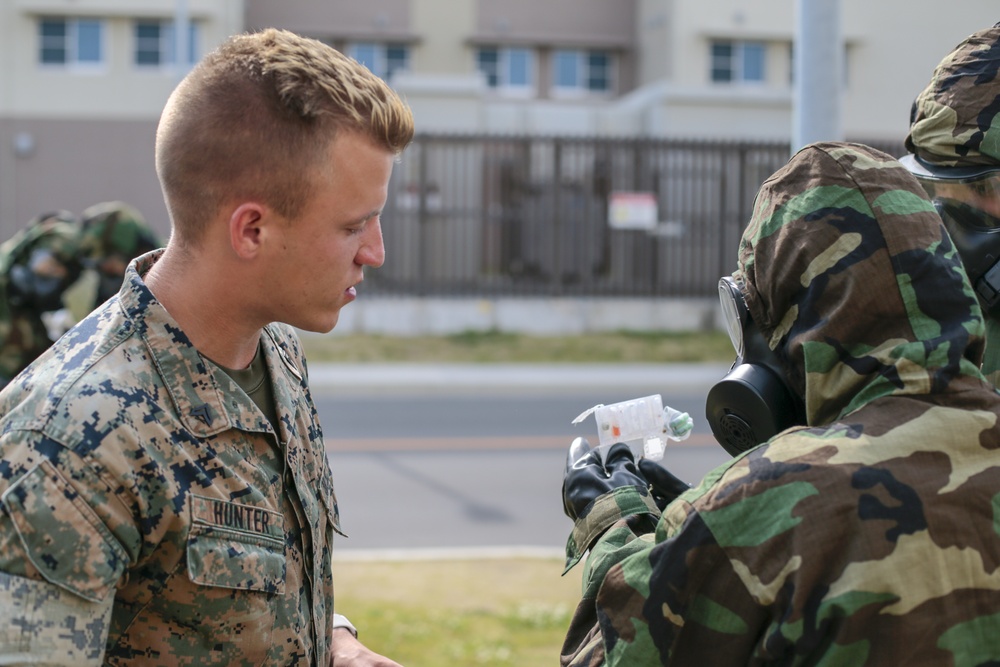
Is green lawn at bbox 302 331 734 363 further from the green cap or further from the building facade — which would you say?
the green cap

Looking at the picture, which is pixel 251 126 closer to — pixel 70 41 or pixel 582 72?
pixel 70 41

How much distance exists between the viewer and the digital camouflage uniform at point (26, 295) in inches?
194

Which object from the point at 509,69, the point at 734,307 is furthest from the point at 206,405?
the point at 509,69

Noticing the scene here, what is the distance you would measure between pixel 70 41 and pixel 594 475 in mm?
26656

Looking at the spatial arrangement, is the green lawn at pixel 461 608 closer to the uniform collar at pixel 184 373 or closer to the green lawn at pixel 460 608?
the green lawn at pixel 460 608

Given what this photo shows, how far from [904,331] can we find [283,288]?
38.8 inches

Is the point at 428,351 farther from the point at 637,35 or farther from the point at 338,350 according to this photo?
the point at 637,35

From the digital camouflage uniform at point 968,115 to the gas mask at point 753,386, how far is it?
73 centimetres

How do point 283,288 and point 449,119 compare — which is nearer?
point 283,288

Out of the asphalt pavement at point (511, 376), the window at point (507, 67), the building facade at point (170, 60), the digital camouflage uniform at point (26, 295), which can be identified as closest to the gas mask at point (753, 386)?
the digital camouflage uniform at point (26, 295)

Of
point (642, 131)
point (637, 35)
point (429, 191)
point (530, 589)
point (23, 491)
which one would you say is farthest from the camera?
point (637, 35)

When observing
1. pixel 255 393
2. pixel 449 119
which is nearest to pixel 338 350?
pixel 449 119

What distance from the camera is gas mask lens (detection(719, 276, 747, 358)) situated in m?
1.84

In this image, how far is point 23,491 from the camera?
1.47m
